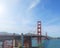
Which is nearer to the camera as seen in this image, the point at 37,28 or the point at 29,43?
the point at 29,43

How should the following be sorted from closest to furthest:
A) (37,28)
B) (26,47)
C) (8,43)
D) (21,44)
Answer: (21,44), (26,47), (8,43), (37,28)

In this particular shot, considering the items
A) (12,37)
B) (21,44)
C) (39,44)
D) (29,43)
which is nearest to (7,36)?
(12,37)

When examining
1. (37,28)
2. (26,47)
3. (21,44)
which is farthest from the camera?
(37,28)

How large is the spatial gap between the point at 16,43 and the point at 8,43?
17.4 ft

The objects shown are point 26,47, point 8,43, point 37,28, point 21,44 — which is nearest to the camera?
point 21,44

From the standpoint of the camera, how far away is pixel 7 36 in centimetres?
3203

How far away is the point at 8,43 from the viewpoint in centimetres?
3662

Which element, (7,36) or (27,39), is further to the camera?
(27,39)

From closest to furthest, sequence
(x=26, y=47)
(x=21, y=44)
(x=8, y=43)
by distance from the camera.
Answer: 1. (x=21, y=44)
2. (x=26, y=47)
3. (x=8, y=43)

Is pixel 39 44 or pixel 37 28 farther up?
pixel 37 28

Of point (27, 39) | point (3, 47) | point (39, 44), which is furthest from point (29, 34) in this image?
point (3, 47)

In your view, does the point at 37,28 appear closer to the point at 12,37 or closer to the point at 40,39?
the point at 40,39

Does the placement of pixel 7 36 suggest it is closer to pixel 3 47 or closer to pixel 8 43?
pixel 3 47

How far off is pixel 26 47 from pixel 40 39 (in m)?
5.33
